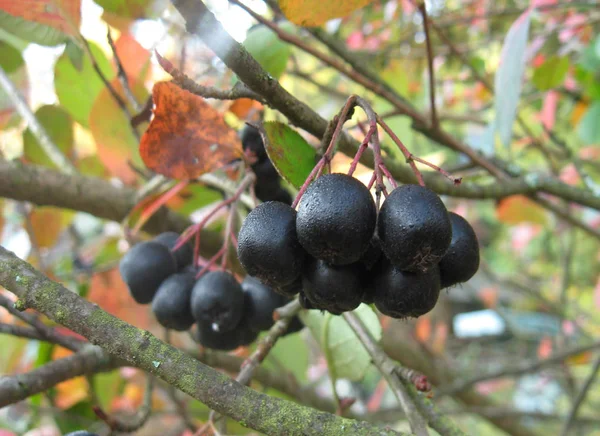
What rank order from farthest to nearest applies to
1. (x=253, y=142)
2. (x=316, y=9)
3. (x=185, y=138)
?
(x=253, y=142) < (x=185, y=138) < (x=316, y=9)

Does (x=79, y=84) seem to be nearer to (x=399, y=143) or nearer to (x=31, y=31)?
(x=31, y=31)

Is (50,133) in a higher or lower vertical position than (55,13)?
lower

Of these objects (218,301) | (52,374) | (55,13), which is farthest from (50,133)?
(218,301)

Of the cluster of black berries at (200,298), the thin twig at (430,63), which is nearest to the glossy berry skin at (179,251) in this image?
the cluster of black berries at (200,298)

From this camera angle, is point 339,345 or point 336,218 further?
point 339,345

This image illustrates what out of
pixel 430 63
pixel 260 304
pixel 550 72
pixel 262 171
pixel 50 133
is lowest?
pixel 50 133

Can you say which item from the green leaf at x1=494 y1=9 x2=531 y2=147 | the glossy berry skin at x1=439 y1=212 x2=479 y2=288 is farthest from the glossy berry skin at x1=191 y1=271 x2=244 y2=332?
the green leaf at x1=494 y1=9 x2=531 y2=147

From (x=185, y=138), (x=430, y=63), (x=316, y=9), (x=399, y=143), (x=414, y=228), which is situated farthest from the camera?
(x=430, y=63)
